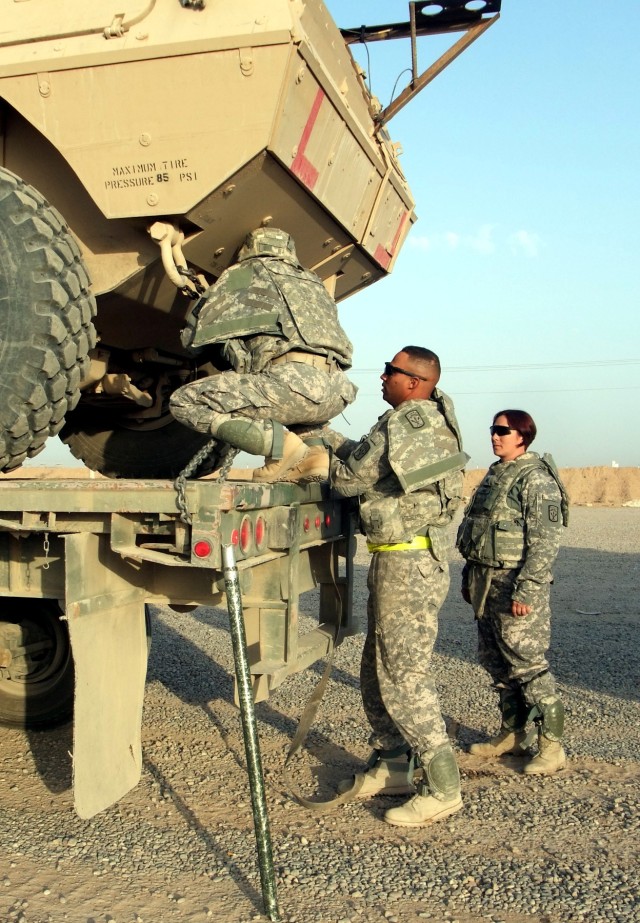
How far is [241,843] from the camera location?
3.06 m

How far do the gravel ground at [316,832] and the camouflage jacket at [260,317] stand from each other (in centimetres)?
172

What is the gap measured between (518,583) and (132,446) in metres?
2.51

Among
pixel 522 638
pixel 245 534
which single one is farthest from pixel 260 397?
pixel 522 638

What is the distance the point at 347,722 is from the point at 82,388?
7.14 ft

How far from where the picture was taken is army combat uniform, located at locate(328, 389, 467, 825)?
11.1ft

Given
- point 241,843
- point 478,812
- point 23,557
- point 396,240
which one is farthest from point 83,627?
point 396,240

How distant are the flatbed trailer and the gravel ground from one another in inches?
11.1

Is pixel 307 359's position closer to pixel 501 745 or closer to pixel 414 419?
pixel 414 419

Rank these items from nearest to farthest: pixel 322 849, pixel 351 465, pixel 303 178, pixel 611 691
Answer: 1. pixel 322 849
2. pixel 351 465
3. pixel 303 178
4. pixel 611 691

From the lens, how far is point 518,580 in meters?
4.09

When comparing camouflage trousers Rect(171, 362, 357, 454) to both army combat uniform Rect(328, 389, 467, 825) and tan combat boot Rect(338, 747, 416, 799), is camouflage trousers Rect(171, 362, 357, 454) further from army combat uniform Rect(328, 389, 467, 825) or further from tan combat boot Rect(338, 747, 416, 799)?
tan combat boot Rect(338, 747, 416, 799)

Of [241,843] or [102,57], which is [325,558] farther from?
[102,57]

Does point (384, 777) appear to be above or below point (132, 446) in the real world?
below

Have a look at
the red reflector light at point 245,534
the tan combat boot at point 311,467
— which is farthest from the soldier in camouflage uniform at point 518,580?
the red reflector light at point 245,534
